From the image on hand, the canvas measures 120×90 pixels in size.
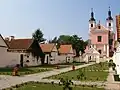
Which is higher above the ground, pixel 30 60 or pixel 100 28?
pixel 100 28

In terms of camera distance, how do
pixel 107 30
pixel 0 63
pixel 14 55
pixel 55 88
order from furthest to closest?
pixel 107 30, pixel 14 55, pixel 0 63, pixel 55 88

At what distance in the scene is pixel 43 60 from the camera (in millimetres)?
56781

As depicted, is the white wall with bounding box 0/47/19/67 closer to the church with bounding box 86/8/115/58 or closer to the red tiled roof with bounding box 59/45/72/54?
the red tiled roof with bounding box 59/45/72/54

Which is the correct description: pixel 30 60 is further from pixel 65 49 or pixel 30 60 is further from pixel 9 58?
pixel 65 49

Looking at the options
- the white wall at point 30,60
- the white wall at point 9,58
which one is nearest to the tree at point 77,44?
the white wall at point 30,60

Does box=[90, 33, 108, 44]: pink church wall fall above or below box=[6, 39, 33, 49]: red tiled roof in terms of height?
above

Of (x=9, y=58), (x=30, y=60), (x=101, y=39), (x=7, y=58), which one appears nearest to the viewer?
(x=7, y=58)

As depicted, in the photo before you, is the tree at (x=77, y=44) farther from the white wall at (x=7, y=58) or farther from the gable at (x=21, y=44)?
the white wall at (x=7, y=58)

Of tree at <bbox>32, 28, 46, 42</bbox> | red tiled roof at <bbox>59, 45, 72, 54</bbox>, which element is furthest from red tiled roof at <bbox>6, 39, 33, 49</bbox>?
tree at <bbox>32, 28, 46, 42</bbox>

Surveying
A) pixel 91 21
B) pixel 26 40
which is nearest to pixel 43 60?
pixel 26 40

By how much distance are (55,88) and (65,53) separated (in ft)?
202

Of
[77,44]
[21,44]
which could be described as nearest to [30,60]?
[21,44]

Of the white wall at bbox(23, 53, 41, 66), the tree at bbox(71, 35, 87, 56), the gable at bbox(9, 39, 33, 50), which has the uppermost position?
the tree at bbox(71, 35, 87, 56)

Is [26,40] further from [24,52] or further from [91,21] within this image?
[91,21]
